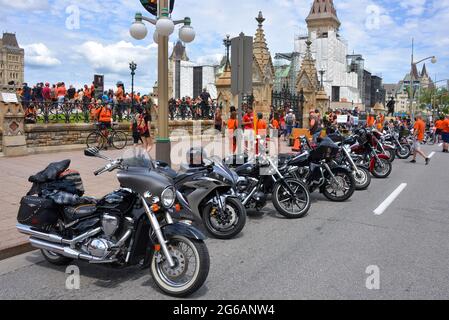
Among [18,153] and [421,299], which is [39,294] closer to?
[421,299]

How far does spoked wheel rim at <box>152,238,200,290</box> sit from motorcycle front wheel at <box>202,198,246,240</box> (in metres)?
2.06

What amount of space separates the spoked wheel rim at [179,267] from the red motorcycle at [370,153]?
876 cm

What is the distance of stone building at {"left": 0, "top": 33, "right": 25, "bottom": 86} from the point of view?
119 meters

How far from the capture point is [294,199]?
24.3 feet

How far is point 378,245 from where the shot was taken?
5828 mm

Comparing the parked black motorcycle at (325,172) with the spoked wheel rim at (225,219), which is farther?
the parked black motorcycle at (325,172)

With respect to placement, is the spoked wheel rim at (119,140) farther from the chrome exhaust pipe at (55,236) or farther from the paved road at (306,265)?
the chrome exhaust pipe at (55,236)

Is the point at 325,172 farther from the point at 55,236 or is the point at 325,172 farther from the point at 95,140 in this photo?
the point at 95,140

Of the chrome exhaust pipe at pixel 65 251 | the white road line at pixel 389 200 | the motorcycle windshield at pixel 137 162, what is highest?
the motorcycle windshield at pixel 137 162

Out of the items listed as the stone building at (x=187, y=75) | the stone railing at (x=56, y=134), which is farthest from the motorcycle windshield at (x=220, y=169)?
the stone building at (x=187, y=75)

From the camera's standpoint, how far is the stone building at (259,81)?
2302 centimetres

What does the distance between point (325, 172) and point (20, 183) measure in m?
6.56

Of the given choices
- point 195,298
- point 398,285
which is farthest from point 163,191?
point 398,285

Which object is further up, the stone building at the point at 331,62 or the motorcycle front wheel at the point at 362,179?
the stone building at the point at 331,62
